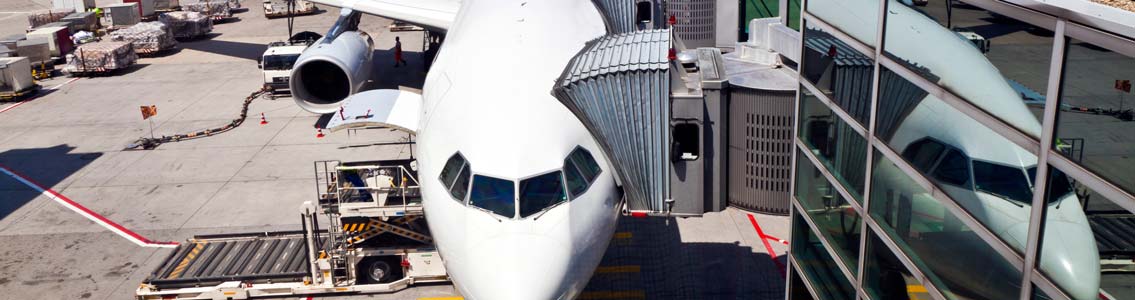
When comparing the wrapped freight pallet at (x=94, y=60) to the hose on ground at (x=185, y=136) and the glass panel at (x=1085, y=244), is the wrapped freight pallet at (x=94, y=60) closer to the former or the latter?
the hose on ground at (x=185, y=136)

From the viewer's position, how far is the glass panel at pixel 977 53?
19.0 ft

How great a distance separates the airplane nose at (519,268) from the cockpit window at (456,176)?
0.95 meters

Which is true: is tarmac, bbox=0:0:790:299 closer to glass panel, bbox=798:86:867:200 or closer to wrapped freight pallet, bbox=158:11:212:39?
wrapped freight pallet, bbox=158:11:212:39

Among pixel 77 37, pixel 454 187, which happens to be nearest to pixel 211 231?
pixel 454 187

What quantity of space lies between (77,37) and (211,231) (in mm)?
28499

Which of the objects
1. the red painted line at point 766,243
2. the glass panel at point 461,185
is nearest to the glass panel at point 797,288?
the glass panel at point 461,185

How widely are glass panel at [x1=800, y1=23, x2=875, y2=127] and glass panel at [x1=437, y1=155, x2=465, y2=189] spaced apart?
5028mm

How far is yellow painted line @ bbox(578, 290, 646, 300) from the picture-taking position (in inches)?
675

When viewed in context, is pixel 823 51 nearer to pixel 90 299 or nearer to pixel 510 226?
pixel 510 226

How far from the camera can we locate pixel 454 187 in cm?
1304

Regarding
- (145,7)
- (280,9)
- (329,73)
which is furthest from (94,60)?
(280,9)

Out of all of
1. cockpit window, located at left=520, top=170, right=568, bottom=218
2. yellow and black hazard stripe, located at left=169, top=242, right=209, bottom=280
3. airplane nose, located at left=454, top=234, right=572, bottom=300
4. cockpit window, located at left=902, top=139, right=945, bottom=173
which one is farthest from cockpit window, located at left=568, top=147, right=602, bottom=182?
yellow and black hazard stripe, located at left=169, top=242, right=209, bottom=280

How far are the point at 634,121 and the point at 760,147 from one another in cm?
393

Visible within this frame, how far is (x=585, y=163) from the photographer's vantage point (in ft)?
43.9
